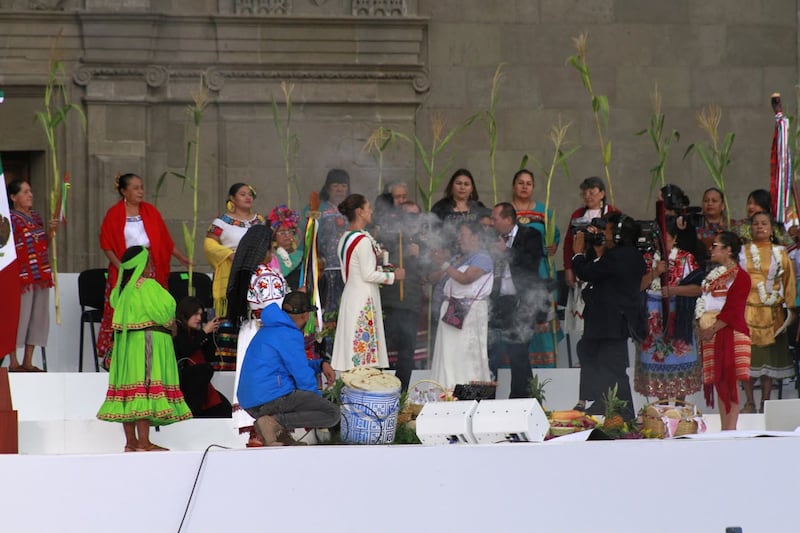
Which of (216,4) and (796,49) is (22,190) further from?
(796,49)

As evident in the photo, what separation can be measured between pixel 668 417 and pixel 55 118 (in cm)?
471

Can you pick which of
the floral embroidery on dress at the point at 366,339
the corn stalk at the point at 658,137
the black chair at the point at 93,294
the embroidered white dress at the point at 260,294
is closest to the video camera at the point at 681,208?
the corn stalk at the point at 658,137

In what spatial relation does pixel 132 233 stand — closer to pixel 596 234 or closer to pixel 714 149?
pixel 596 234

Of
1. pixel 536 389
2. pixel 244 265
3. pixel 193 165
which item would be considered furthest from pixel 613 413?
pixel 193 165

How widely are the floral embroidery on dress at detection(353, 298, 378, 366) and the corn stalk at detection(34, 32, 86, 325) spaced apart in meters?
2.16

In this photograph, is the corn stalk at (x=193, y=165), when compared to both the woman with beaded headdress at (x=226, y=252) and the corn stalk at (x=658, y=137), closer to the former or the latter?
the woman with beaded headdress at (x=226, y=252)

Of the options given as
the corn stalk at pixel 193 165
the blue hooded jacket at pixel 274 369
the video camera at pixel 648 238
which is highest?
the corn stalk at pixel 193 165

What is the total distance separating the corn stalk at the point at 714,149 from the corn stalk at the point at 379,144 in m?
2.22

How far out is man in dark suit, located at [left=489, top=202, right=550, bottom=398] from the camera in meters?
9.77

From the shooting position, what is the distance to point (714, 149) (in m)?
11.7

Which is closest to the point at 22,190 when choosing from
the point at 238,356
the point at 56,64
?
the point at 56,64

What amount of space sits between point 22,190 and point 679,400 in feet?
13.6

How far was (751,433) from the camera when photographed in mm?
7660

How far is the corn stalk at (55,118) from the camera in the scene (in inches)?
417
